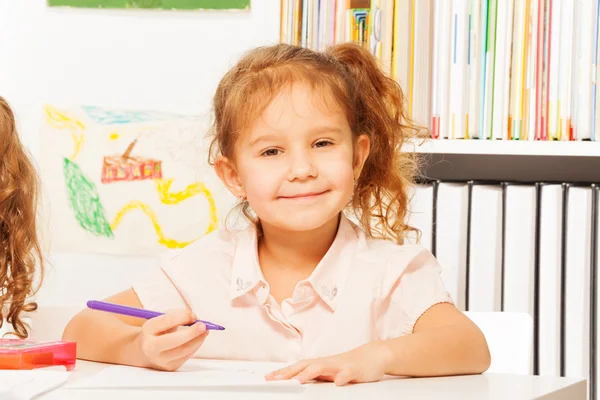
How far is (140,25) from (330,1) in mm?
510

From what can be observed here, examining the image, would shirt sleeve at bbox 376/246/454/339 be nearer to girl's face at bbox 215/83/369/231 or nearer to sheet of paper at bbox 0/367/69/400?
girl's face at bbox 215/83/369/231

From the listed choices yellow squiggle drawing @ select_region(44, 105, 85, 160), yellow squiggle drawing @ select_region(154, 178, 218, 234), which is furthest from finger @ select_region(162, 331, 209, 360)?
yellow squiggle drawing @ select_region(44, 105, 85, 160)

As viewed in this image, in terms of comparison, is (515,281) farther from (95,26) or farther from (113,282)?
(95,26)

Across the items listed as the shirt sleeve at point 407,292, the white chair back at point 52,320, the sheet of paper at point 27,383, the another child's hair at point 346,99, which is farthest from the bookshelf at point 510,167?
the sheet of paper at point 27,383

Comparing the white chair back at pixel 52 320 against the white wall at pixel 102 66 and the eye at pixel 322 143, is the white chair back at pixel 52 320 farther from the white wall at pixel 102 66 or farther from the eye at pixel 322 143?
the white wall at pixel 102 66

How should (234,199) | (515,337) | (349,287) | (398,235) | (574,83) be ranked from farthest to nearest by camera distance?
(234,199) < (574,83) < (398,235) < (515,337) < (349,287)

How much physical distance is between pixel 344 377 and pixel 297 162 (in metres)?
0.35

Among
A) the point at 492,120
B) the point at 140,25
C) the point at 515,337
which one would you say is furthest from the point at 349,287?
the point at 140,25

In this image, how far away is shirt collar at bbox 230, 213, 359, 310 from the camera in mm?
1045

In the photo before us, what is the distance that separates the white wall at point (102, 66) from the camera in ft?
5.97

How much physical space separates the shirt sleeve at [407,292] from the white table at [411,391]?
20 centimetres

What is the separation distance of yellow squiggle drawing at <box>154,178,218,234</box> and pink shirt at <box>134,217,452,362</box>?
0.73 metres

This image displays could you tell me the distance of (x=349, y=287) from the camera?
1.04 metres

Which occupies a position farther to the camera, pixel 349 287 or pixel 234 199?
pixel 234 199
